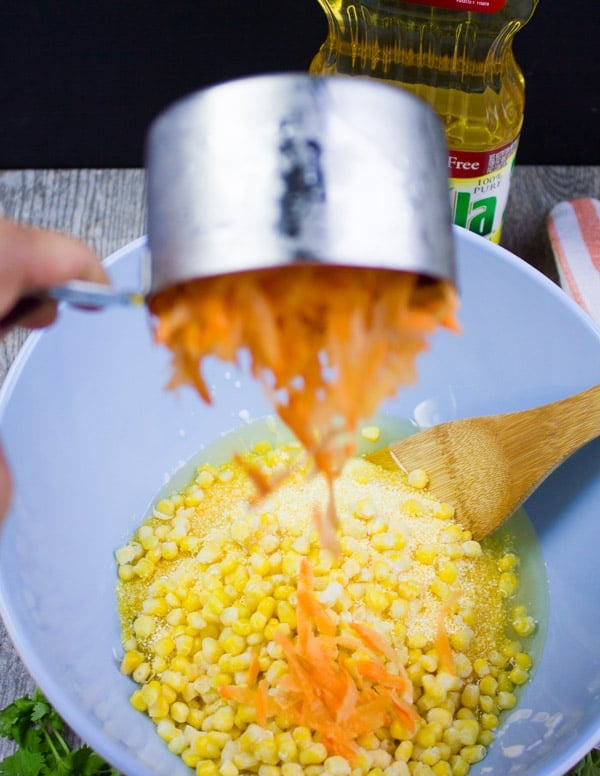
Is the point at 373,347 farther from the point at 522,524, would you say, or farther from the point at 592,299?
the point at 592,299

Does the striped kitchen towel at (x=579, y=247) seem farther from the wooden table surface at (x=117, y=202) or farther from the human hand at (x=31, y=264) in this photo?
the human hand at (x=31, y=264)

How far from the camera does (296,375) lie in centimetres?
110

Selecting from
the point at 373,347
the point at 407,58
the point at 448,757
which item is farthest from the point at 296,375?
the point at 407,58

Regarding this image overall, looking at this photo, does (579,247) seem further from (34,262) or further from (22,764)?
(22,764)

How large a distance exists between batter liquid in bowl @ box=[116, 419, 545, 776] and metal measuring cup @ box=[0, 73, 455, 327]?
0.59 m

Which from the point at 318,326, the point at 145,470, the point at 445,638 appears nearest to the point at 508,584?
the point at 445,638

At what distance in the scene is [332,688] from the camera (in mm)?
1489

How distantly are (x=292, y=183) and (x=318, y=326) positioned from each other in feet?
0.76

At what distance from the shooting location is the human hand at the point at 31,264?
1.03 m

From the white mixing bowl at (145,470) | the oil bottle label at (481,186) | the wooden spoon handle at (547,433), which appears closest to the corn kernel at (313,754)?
the white mixing bowl at (145,470)

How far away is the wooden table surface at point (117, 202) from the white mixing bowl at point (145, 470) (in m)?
0.49

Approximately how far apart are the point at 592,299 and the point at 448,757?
111 cm

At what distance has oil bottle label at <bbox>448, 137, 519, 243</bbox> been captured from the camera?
5.98 feet

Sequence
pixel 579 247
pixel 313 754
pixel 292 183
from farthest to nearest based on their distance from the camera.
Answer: pixel 579 247 < pixel 313 754 < pixel 292 183
